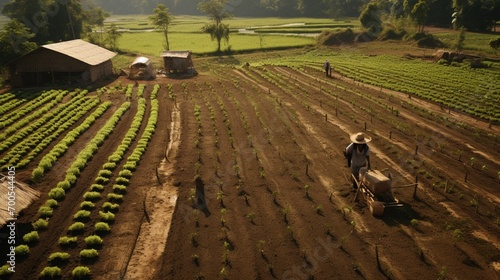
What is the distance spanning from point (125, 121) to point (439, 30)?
2998 inches

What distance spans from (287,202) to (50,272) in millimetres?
9553

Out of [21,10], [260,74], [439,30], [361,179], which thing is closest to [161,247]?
[361,179]

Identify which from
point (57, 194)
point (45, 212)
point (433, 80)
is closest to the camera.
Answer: point (45, 212)

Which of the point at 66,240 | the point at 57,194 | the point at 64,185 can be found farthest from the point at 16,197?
the point at 66,240

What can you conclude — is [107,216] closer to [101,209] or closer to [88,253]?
[101,209]

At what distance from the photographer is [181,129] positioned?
26656mm

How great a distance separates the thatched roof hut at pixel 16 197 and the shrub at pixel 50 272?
3312mm

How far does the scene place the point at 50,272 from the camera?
12.4 meters

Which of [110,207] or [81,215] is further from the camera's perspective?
[110,207]

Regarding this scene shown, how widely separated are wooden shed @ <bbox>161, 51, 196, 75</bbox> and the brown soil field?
2094cm

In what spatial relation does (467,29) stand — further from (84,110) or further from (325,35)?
(84,110)

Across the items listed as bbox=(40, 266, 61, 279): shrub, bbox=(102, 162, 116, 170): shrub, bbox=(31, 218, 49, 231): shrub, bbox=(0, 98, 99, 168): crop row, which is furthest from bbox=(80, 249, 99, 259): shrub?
bbox=(0, 98, 99, 168): crop row

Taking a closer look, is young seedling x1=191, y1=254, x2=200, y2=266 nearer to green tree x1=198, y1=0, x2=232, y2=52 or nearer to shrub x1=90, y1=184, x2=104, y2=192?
shrub x1=90, y1=184, x2=104, y2=192

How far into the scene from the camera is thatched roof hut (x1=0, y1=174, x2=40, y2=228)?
48.8ft
